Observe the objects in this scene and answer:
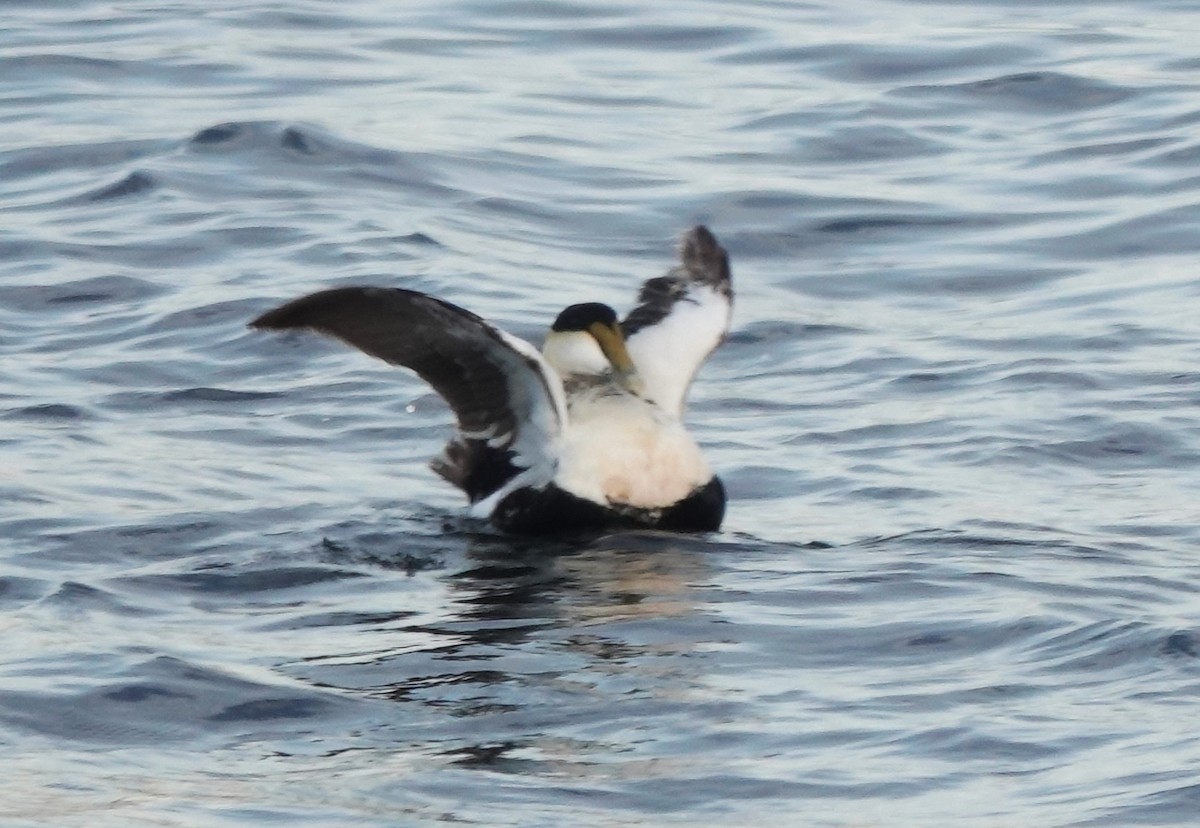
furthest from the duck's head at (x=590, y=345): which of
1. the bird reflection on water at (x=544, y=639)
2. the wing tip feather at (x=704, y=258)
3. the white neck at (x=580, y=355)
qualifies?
the wing tip feather at (x=704, y=258)

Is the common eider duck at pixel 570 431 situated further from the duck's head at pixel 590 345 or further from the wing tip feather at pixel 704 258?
the wing tip feather at pixel 704 258

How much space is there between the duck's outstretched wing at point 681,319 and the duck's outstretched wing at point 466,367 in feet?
1.47

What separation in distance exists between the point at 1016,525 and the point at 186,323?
4.30 m

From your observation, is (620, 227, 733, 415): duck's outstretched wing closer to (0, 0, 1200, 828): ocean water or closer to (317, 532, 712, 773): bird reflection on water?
(0, 0, 1200, 828): ocean water

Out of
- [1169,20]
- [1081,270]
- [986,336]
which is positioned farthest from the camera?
[1169,20]

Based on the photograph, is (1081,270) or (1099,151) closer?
(1081,270)

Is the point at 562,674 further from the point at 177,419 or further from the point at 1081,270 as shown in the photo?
the point at 1081,270

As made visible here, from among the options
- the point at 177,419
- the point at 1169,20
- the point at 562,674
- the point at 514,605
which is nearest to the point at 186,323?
the point at 177,419

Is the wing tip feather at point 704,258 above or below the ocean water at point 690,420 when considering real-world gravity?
above

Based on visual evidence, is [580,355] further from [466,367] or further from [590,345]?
[466,367]

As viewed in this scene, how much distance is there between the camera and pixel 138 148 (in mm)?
14570

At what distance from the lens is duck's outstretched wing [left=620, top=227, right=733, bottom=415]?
876 centimetres

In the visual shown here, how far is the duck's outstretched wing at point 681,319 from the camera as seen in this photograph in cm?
876

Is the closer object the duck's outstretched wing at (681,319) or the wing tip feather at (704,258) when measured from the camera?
the duck's outstretched wing at (681,319)
